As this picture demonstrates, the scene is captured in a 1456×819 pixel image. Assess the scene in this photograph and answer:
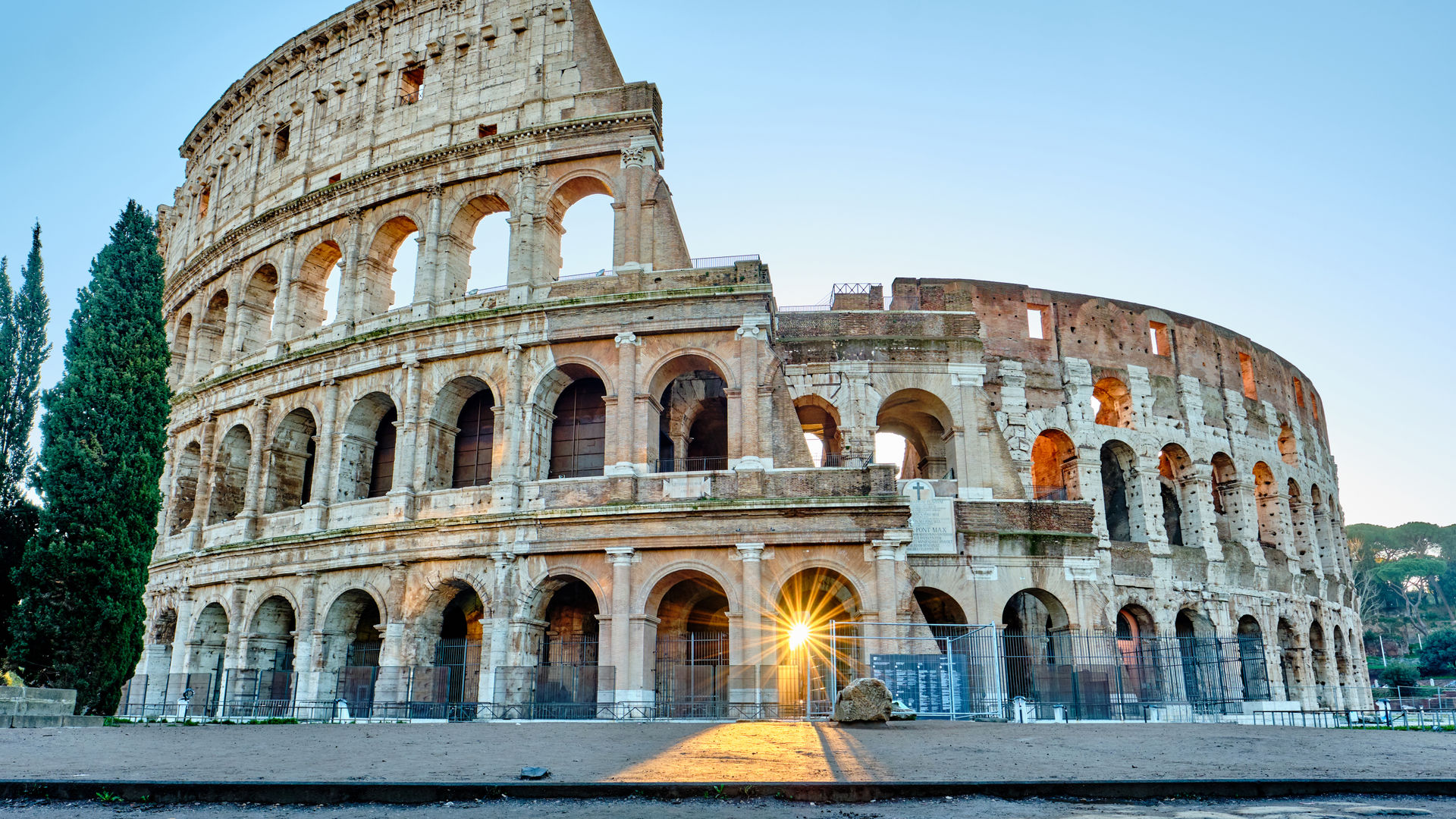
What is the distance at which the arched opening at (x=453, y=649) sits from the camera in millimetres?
18562

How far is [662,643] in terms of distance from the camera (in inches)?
750

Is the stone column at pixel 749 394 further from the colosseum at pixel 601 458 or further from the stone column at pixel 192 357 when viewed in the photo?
the stone column at pixel 192 357

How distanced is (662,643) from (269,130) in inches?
681

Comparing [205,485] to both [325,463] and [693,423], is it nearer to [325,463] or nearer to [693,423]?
[325,463]

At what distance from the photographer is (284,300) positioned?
23312 mm

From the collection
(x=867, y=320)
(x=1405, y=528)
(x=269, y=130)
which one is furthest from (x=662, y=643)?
(x=1405, y=528)

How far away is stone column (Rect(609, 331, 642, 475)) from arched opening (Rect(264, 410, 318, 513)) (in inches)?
314

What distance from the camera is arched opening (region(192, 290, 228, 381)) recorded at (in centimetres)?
2589

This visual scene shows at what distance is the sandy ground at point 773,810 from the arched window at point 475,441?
596 inches

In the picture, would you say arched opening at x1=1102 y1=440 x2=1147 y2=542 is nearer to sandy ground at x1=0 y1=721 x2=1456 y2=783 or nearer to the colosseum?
the colosseum

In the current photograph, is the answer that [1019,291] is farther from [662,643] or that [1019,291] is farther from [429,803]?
[429,803]

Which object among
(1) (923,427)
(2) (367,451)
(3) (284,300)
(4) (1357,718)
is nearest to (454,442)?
(2) (367,451)

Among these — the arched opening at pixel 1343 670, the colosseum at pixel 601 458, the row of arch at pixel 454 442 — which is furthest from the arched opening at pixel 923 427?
the arched opening at pixel 1343 670

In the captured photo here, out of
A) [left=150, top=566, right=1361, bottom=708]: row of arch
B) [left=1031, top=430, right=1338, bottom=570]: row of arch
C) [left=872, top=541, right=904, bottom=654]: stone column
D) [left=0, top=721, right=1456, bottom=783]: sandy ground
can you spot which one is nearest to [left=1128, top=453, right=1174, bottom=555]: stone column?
[left=1031, top=430, right=1338, bottom=570]: row of arch
